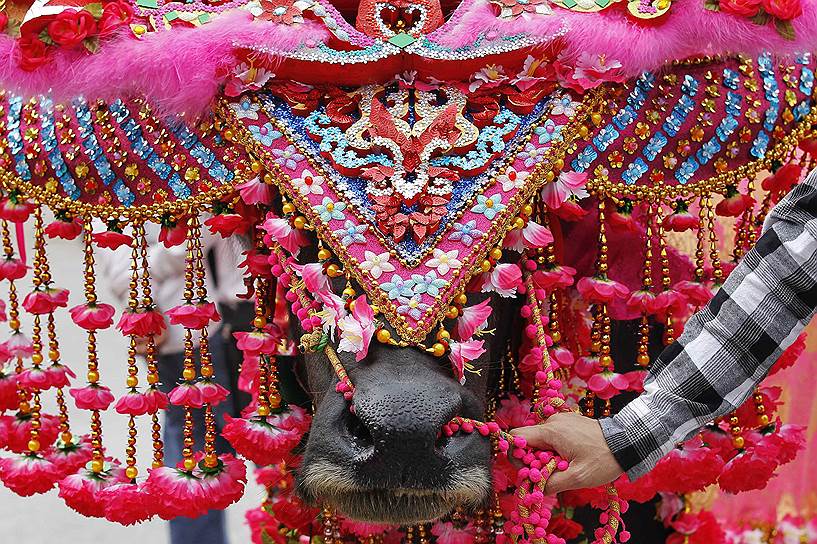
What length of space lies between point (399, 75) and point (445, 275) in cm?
34

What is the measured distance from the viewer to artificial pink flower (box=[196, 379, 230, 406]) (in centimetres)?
175

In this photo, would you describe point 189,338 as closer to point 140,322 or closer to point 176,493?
point 140,322

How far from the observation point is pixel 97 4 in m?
1.62

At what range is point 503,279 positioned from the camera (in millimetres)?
1543

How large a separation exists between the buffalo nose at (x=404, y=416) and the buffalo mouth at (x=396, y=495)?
5cm

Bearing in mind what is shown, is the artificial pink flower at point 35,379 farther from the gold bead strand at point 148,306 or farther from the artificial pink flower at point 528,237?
the artificial pink flower at point 528,237

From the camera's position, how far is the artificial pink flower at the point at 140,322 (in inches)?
67.7

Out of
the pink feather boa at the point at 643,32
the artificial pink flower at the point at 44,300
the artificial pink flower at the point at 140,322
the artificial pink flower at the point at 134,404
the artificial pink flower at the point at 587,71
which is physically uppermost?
the pink feather boa at the point at 643,32

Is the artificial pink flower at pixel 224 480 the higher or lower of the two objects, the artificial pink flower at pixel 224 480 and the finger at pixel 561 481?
the lower

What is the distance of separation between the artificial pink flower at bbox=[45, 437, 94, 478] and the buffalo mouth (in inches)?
25.3

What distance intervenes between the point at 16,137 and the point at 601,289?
1.02m

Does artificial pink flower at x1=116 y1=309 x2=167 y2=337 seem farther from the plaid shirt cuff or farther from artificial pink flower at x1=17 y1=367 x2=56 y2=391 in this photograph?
the plaid shirt cuff

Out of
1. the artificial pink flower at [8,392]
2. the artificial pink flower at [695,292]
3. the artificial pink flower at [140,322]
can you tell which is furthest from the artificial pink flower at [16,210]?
the artificial pink flower at [695,292]

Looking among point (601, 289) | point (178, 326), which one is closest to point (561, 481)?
point (601, 289)
